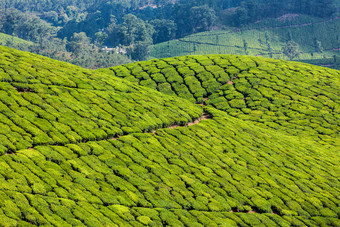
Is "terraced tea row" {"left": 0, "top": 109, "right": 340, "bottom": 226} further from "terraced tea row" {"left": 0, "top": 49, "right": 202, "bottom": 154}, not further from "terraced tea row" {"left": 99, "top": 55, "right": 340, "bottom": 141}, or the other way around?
"terraced tea row" {"left": 99, "top": 55, "right": 340, "bottom": 141}

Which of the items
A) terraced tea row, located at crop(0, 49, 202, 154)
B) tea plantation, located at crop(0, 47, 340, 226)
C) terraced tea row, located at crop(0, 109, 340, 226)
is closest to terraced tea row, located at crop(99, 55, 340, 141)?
tea plantation, located at crop(0, 47, 340, 226)

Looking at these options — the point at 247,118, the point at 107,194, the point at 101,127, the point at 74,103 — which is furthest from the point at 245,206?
the point at 247,118

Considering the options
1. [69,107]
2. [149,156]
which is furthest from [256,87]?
[69,107]

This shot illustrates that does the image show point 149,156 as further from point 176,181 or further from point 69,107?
point 69,107

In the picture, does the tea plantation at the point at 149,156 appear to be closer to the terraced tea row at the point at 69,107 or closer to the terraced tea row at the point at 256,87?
the terraced tea row at the point at 69,107

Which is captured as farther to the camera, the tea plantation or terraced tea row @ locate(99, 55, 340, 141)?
terraced tea row @ locate(99, 55, 340, 141)

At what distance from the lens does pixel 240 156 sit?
49.0m

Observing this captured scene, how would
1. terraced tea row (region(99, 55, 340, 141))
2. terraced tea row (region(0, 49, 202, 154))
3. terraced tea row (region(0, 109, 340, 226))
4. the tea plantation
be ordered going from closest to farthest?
terraced tea row (region(0, 109, 340, 226)), the tea plantation, terraced tea row (region(0, 49, 202, 154)), terraced tea row (region(99, 55, 340, 141))

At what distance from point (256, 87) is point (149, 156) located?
122 feet

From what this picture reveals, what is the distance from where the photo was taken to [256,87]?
2906 inches

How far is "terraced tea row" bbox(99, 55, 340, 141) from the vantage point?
6681 centimetres

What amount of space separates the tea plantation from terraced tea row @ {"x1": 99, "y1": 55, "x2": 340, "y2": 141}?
1.21 ft

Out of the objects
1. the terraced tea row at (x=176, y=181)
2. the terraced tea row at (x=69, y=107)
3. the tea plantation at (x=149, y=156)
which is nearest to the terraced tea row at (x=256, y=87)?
the tea plantation at (x=149, y=156)

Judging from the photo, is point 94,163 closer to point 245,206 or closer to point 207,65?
point 245,206
